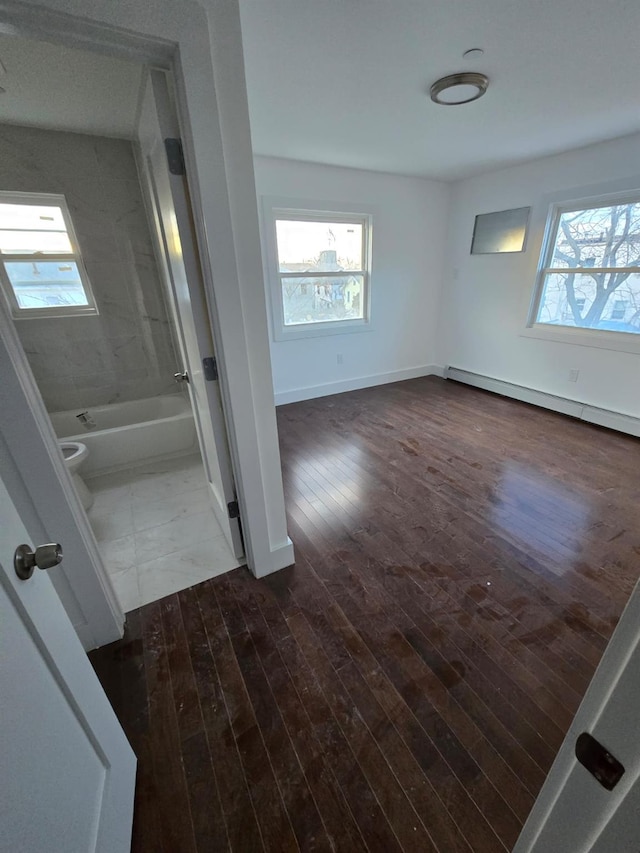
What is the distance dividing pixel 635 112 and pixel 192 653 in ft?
13.7

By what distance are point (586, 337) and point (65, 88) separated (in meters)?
4.38

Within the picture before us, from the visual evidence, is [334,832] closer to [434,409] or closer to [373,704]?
[373,704]

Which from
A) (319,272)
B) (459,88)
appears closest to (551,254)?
(459,88)

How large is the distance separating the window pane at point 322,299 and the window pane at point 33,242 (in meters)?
1.96

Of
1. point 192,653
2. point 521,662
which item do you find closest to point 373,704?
point 521,662

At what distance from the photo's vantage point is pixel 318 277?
12.9ft

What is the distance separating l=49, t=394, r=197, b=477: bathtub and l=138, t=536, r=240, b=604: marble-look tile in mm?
1166

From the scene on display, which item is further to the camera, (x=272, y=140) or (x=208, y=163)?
(x=272, y=140)

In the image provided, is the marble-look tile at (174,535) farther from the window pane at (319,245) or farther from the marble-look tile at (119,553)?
the window pane at (319,245)

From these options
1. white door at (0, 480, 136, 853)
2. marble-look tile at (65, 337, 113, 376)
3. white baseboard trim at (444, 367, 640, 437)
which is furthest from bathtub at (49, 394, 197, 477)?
white baseboard trim at (444, 367, 640, 437)

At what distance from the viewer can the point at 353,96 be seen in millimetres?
2080

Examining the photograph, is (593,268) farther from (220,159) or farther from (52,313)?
(52,313)

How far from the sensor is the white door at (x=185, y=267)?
1.24m

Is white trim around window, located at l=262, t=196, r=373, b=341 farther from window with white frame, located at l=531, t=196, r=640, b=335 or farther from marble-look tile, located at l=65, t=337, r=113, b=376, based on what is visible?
window with white frame, located at l=531, t=196, r=640, b=335
